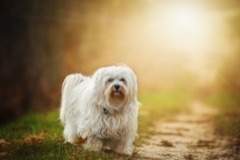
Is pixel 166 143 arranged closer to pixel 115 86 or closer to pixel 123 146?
pixel 123 146

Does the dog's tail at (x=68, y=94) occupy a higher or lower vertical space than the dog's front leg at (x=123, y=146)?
higher

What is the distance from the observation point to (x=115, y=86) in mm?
4145

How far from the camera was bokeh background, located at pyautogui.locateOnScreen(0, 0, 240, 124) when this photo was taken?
49.7 feet

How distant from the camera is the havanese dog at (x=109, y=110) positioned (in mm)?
A: 4227

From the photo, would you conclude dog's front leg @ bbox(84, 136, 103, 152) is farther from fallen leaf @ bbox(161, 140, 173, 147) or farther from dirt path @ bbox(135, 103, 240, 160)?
fallen leaf @ bbox(161, 140, 173, 147)

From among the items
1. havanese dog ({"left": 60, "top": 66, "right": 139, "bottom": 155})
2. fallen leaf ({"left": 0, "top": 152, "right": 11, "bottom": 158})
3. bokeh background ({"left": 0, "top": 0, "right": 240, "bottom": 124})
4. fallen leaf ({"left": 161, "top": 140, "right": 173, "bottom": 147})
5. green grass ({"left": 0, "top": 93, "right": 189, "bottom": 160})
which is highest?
bokeh background ({"left": 0, "top": 0, "right": 240, "bottom": 124})

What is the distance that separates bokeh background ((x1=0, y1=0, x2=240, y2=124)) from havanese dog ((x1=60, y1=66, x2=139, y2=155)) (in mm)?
8777

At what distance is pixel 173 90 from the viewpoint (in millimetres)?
17016

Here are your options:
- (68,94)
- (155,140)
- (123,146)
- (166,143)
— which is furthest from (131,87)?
(155,140)

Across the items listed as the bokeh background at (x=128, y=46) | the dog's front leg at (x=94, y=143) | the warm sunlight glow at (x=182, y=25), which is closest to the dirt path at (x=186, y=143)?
the dog's front leg at (x=94, y=143)

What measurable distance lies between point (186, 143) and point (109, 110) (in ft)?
7.45

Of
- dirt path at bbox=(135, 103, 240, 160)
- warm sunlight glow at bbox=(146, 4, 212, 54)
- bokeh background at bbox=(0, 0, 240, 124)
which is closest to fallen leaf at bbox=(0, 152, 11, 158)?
dirt path at bbox=(135, 103, 240, 160)

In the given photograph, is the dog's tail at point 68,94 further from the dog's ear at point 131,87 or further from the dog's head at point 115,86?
the dog's ear at point 131,87

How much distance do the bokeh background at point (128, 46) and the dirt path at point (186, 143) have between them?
6.16 meters
